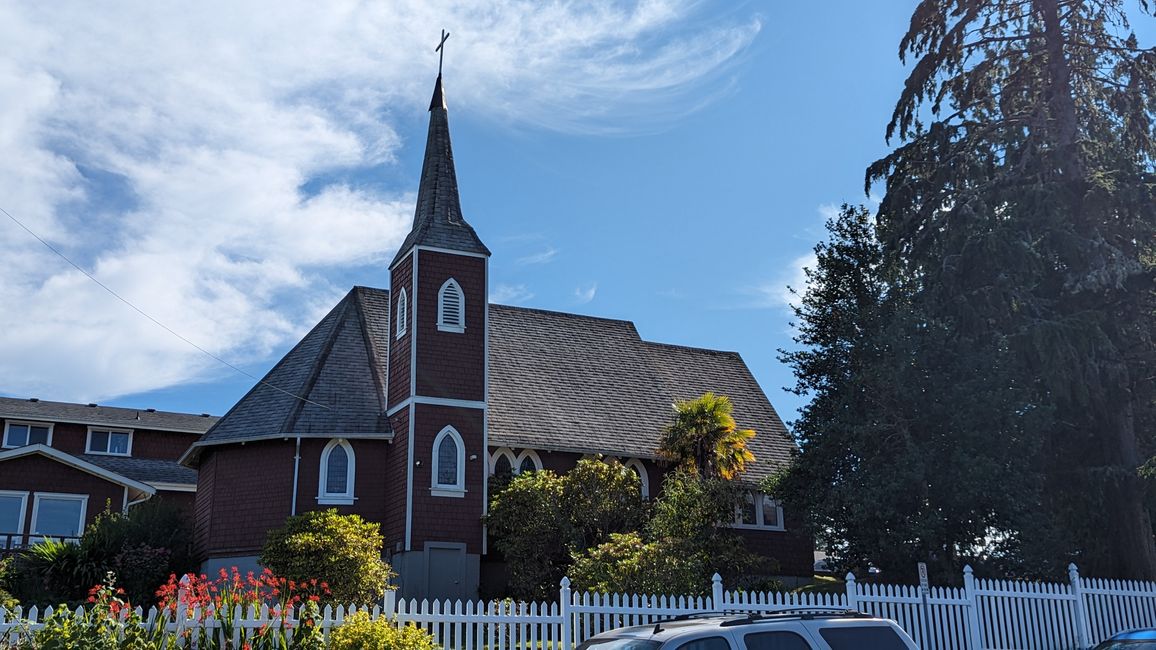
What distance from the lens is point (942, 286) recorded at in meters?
28.0

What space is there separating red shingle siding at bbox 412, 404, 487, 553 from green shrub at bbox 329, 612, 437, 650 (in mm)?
14285

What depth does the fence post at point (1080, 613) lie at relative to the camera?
20984 mm

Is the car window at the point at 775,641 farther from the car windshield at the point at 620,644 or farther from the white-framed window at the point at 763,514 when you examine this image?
the white-framed window at the point at 763,514

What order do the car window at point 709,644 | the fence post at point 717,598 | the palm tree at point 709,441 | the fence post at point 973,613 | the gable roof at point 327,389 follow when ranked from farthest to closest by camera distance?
the palm tree at point 709,441 < the gable roof at point 327,389 < the fence post at point 973,613 < the fence post at point 717,598 < the car window at point 709,644

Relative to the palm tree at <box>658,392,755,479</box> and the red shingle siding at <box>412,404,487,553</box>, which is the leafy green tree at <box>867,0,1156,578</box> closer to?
the palm tree at <box>658,392,755,479</box>

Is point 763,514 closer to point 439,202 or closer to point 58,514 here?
point 439,202

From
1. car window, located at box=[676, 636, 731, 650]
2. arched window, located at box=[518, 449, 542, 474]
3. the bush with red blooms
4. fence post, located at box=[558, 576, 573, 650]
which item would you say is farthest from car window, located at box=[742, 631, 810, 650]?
arched window, located at box=[518, 449, 542, 474]

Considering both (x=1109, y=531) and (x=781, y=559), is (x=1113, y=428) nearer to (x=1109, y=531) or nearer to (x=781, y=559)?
(x=1109, y=531)

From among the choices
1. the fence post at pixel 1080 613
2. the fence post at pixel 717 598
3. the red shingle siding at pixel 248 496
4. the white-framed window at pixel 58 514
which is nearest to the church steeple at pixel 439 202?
the red shingle siding at pixel 248 496

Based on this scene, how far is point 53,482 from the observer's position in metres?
36.0

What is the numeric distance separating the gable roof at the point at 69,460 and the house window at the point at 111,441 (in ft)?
44.8

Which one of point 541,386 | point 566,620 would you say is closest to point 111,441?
point 541,386

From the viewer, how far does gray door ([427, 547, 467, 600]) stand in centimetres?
2909

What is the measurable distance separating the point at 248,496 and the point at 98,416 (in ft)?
75.0
